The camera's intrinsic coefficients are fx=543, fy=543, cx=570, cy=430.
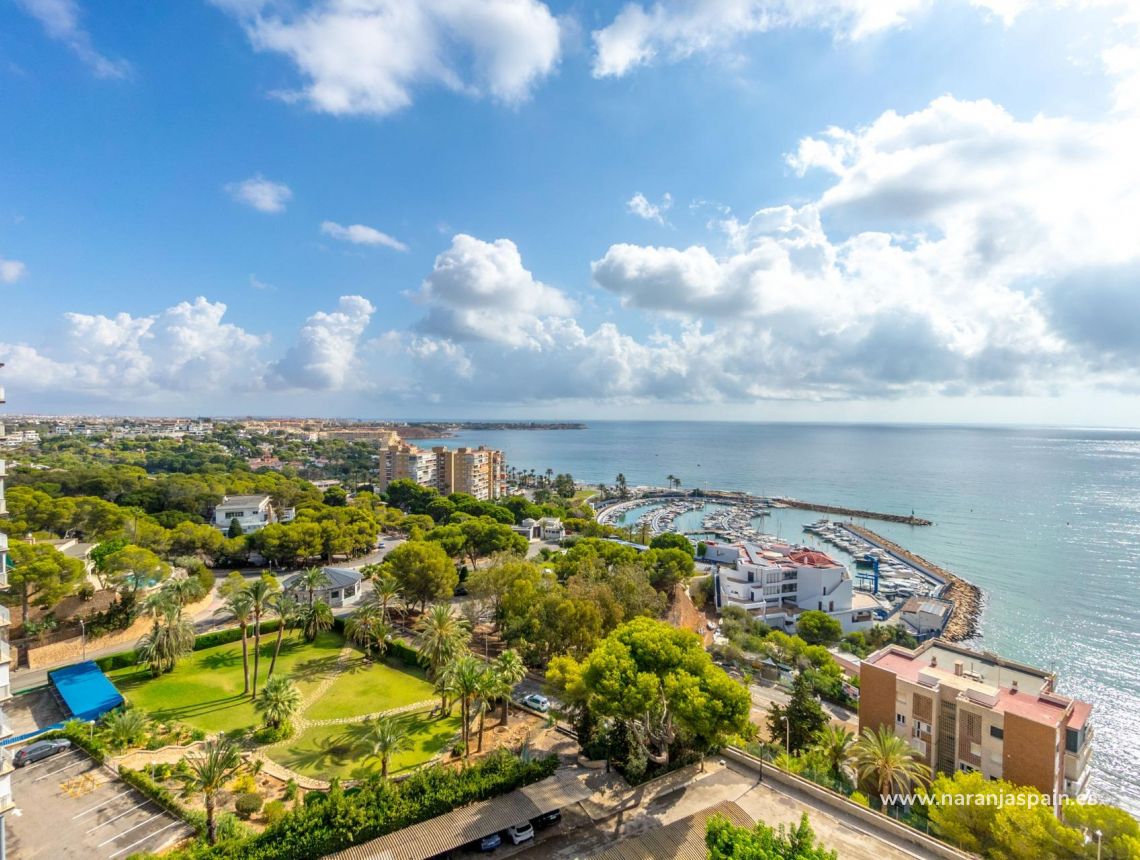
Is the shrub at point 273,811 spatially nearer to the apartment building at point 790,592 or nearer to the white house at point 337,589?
the white house at point 337,589

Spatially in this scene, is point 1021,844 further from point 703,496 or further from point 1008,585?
point 703,496

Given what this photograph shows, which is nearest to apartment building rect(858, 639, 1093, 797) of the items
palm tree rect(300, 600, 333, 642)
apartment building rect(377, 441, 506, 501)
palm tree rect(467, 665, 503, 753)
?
palm tree rect(467, 665, 503, 753)

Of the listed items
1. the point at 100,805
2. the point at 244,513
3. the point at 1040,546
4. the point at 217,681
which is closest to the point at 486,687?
the point at 100,805

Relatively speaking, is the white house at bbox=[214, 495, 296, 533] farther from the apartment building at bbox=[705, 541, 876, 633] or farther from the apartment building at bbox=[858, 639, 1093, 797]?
the apartment building at bbox=[858, 639, 1093, 797]

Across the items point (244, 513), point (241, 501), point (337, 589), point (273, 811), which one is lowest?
point (337, 589)

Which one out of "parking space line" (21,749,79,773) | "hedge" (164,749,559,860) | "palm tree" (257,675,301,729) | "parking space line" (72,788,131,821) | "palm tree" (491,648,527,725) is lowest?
"parking space line" (21,749,79,773)

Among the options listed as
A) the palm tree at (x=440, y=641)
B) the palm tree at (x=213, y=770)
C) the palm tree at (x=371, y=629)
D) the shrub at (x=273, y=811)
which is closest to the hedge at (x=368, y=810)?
the palm tree at (x=213, y=770)

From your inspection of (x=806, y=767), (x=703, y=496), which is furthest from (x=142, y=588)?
(x=703, y=496)

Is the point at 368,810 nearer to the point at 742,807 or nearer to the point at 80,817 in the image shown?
the point at 80,817
